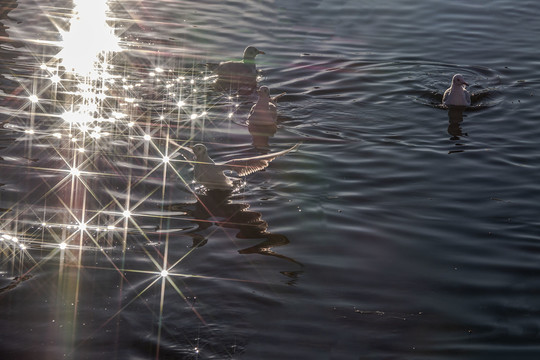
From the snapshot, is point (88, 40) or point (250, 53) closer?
point (250, 53)

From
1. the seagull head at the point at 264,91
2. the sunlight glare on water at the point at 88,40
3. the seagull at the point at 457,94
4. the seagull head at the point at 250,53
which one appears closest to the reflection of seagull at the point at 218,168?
the seagull head at the point at 264,91

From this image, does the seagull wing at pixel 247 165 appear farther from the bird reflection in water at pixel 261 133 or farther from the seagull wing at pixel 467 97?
the seagull wing at pixel 467 97

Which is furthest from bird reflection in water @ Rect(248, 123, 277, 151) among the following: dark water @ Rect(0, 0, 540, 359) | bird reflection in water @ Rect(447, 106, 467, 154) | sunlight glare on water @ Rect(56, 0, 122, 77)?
sunlight glare on water @ Rect(56, 0, 122, 77)

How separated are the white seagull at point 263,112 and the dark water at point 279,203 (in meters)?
0.43

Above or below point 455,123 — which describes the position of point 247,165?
below

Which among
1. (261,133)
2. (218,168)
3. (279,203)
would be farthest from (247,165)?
(261,133)

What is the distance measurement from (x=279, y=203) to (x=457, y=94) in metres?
5.09

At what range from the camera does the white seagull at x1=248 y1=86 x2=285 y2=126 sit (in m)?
13.4

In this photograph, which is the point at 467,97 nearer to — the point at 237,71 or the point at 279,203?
the point at 237,71

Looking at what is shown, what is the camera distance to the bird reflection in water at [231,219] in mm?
10133

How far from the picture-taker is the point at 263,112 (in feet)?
44.0

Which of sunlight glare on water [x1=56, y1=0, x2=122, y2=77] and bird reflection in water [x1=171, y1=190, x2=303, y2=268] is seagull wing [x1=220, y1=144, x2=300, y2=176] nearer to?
bird reflection in water [x1=171, y1=190, x2=303, y2=268]

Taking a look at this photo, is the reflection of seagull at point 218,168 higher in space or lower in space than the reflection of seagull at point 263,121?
lower

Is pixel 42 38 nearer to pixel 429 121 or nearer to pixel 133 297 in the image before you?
pixel 429 121
